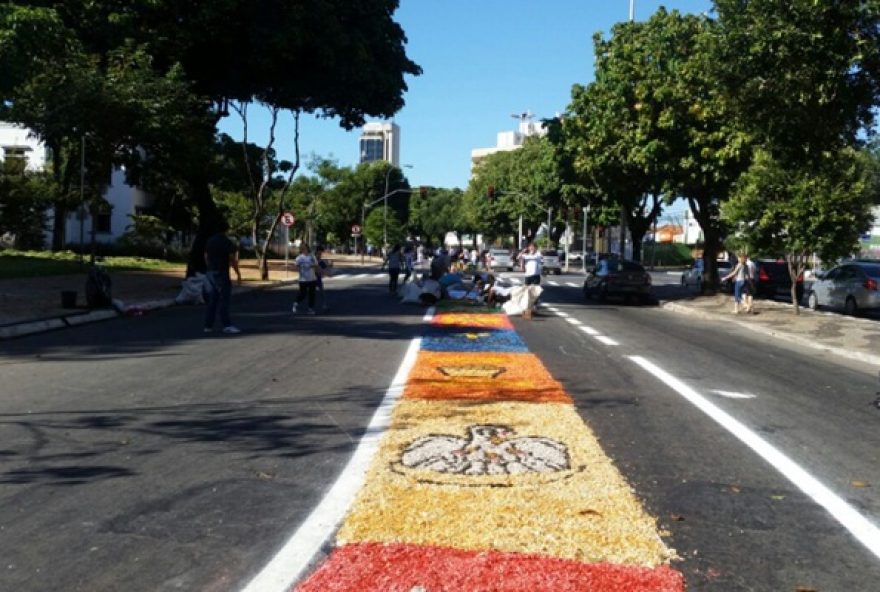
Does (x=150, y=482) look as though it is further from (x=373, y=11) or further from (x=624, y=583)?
(x=373, y=11)

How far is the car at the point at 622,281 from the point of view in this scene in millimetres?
28188

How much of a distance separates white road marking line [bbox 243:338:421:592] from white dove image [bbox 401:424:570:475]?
36 cm

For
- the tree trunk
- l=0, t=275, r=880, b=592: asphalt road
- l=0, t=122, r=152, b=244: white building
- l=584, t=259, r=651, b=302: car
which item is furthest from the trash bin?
l=0, t=122, r=152, b=244: white building

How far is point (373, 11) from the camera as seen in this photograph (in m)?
27.6

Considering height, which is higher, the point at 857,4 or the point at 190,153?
the point at 857,4

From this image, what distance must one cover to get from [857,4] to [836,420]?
782cm

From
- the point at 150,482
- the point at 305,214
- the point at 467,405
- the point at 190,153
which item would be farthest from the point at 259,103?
the point at 305,214

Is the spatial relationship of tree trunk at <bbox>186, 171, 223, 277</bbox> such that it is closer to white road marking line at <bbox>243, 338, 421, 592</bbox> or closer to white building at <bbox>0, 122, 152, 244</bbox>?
white road marking line at <bbox>243, 338, 421, 592</bbox>

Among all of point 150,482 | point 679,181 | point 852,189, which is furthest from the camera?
point 679,181

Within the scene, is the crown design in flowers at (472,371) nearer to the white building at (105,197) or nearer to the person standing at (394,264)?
the person standing at (394,264)

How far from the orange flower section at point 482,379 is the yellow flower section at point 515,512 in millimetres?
2202

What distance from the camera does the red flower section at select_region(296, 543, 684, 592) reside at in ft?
12.6

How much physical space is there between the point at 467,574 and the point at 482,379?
Answer: 6282mm

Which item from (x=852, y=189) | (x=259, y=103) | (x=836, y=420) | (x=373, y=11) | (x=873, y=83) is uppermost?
(x=373, y=11)
